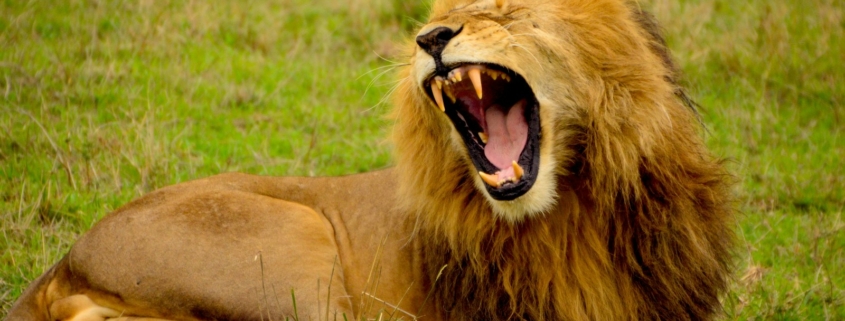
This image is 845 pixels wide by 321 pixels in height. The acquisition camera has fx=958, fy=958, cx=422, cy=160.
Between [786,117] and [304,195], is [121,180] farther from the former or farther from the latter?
[786,117]

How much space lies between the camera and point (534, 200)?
3.34 meters

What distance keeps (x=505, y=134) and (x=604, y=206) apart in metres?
0.48

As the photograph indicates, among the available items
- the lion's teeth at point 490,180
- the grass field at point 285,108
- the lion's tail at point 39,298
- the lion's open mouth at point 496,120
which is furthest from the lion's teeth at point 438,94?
the lion's tail at point 39,298

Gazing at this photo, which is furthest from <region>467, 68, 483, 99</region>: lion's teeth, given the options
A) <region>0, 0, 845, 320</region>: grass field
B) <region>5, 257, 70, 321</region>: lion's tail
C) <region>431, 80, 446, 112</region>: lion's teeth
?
<region>5, 257, 70, 321</region>: lion's tail

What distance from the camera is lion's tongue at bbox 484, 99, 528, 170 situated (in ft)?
11.8

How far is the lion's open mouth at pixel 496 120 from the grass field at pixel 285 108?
614mm

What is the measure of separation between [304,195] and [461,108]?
944 mm

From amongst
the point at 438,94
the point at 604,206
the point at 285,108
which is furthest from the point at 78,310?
the point at 285,108

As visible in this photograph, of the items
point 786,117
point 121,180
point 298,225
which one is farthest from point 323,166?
point 786,117

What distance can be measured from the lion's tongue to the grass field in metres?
0.66

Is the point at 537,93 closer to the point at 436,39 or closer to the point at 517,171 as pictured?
the point at 517,171

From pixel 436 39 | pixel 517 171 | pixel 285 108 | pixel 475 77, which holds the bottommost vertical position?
pixel 285 108

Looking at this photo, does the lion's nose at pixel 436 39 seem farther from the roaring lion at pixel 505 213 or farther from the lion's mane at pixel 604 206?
the lion's mane at pixel 604 206

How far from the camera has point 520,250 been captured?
11.7 feet
